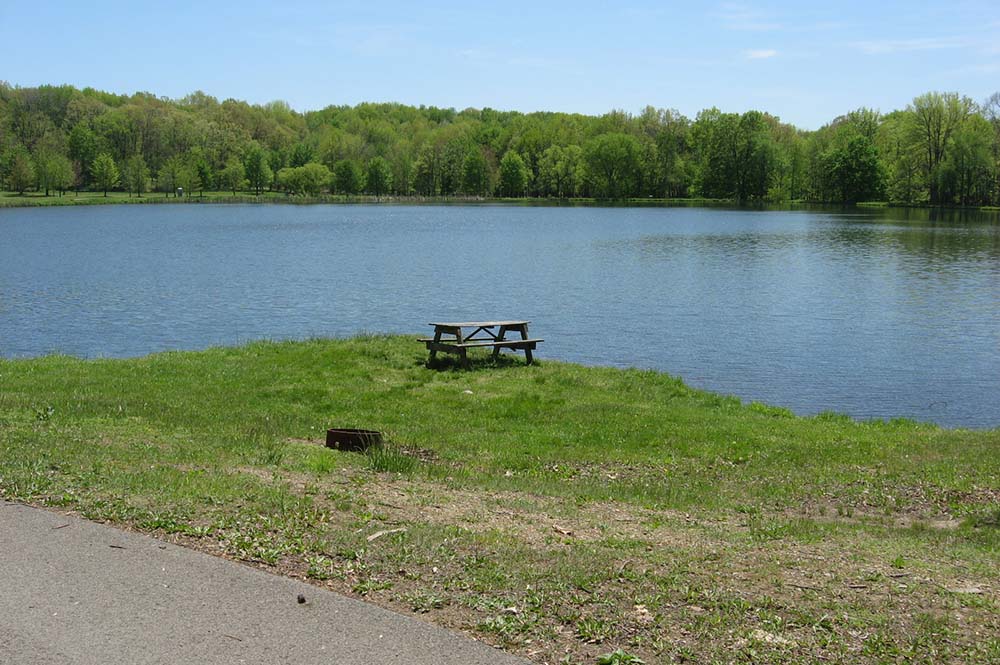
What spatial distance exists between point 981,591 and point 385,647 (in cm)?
465

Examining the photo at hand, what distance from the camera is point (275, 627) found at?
19.1ft

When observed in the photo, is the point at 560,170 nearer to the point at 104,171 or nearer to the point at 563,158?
the point at 563,158

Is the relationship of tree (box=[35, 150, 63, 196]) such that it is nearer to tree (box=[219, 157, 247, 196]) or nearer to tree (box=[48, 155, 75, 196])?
tree (box=[48, 155, 75, 196])

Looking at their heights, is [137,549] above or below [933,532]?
above

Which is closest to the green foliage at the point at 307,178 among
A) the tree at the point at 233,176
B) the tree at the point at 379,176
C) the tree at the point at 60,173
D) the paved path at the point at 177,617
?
the tree at the point at 233,176

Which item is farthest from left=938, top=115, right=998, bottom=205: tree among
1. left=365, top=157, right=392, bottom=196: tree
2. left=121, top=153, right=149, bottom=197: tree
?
left=121, top=153, right=149, bottom=197: tree

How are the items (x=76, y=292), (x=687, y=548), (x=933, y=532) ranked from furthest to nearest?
(x=76, y=292) < (x=933, y=532) < (x=687, y=548)

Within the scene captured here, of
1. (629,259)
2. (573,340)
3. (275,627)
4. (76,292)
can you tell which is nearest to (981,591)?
(275,627)

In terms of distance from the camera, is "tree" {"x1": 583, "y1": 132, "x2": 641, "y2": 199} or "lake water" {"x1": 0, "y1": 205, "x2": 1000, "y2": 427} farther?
"tree" {"x1": 583, "y1": 132, "x2": 641, "y2": 199}

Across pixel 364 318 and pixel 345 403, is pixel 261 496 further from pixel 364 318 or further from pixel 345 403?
pixel 364 318

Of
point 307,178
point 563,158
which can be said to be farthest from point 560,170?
point 307,178

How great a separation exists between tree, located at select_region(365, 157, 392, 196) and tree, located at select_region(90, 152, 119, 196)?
4769 cm

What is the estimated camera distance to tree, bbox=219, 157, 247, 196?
179875mm

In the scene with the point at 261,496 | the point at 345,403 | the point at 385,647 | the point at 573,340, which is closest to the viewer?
the point at 385,647
